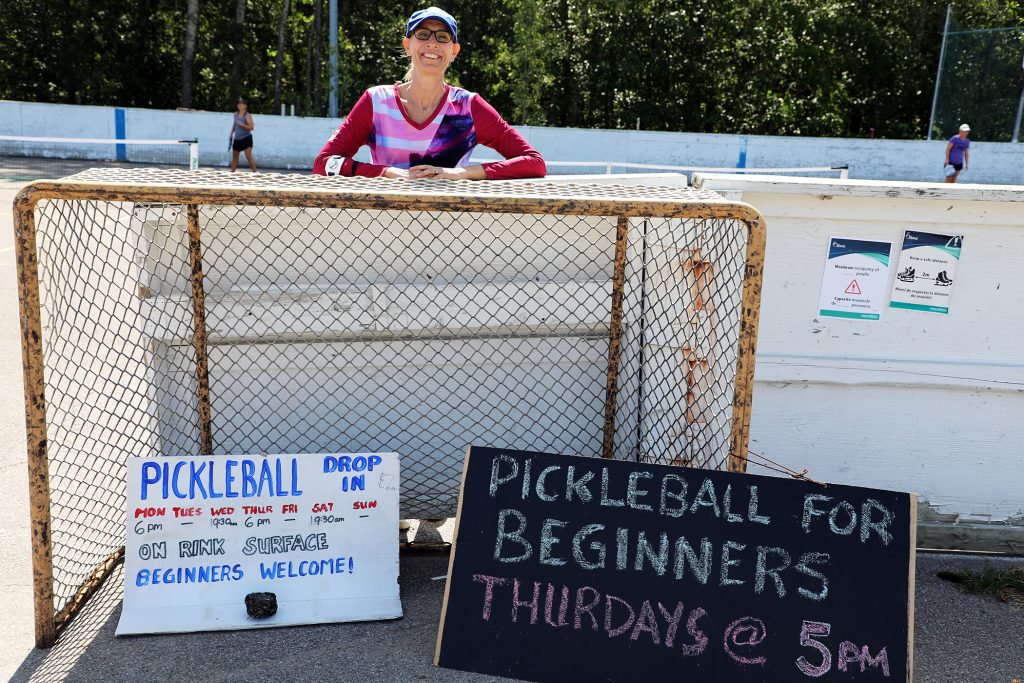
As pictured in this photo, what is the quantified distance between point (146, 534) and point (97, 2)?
102 ft

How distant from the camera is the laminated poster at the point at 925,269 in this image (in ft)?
12.0

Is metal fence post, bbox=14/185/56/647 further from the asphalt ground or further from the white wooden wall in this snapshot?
the white wooden wall

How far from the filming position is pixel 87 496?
346cm

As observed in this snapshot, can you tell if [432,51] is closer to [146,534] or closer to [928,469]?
[146,534]

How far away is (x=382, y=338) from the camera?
3.72 metres

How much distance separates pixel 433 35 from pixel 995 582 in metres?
3.16

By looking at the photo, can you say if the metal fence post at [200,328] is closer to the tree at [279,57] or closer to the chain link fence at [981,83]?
the chain link fence at [981,83]

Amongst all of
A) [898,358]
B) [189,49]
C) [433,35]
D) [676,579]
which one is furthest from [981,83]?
[676,579]

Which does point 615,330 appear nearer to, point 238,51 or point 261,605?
point 261,605

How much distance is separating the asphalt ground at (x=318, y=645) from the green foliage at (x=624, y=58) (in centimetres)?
2414

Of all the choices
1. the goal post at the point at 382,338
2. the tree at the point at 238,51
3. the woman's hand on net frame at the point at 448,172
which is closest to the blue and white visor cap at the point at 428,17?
the woman's hand on net frame at the point at 448,172

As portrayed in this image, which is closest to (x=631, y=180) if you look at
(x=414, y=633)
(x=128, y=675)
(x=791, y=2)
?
(x=414, y=633)

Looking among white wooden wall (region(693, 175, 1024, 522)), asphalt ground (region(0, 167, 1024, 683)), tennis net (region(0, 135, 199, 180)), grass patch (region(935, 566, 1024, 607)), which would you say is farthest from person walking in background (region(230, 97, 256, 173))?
grass patch (region(935, 566, 1024, 607))

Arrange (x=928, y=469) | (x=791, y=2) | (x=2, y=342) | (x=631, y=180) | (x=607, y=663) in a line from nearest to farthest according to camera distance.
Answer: (x=607, y=663) < (x=928, y=469) < (x=631, y=180) < (x=2, y=342) < (x=791, y=2)
